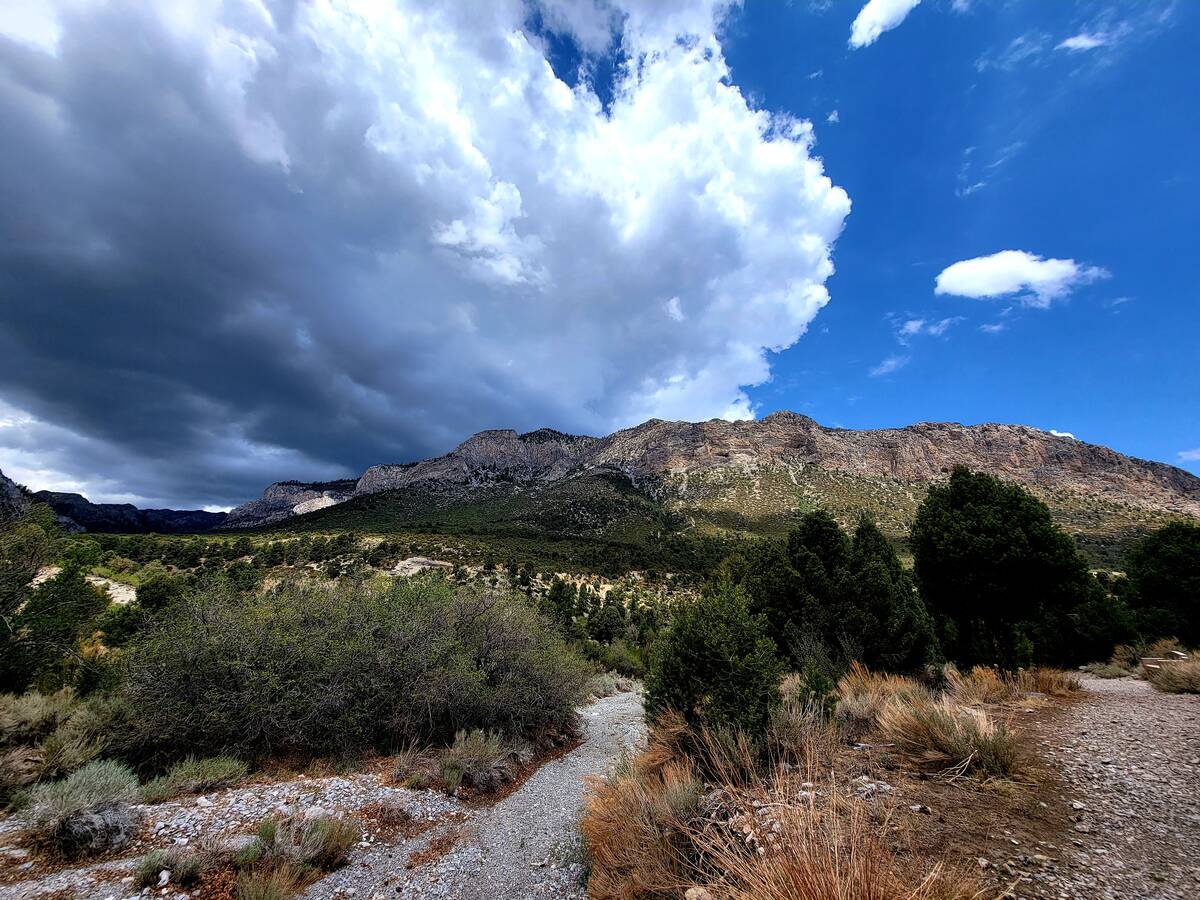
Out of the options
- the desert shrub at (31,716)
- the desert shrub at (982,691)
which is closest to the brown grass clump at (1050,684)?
the desert shrub at (982,691)

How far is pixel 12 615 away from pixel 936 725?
56.0 ft

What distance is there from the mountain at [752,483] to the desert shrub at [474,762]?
5974cm

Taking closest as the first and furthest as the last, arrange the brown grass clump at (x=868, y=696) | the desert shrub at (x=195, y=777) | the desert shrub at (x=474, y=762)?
the brown grass clump at (x=868, y=696), the desert shrub at (x=195, y=777), the desert shrub at (x=474, y=762)

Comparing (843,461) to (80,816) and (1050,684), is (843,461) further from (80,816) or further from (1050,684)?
(80,816)

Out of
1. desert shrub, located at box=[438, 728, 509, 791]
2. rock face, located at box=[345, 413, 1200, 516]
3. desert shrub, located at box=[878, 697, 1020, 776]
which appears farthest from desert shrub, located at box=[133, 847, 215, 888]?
rock face, located at box=[345, 413, 1200, 516]

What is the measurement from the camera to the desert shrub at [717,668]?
630cm

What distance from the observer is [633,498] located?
9344 centimetres

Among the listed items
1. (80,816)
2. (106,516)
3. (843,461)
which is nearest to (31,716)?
(80,816)

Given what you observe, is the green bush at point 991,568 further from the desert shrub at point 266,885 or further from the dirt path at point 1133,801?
the desert shrub at point 266,885

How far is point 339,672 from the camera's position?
1102 cm

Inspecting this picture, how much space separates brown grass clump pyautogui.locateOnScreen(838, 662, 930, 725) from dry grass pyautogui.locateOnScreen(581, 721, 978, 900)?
7.42ft

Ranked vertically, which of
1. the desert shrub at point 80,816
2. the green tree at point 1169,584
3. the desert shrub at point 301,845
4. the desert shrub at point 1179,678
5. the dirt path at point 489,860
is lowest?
the dirt path at point 489,860

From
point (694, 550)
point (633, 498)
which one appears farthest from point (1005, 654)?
point (633, 498)

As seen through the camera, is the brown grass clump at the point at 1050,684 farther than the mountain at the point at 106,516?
No
